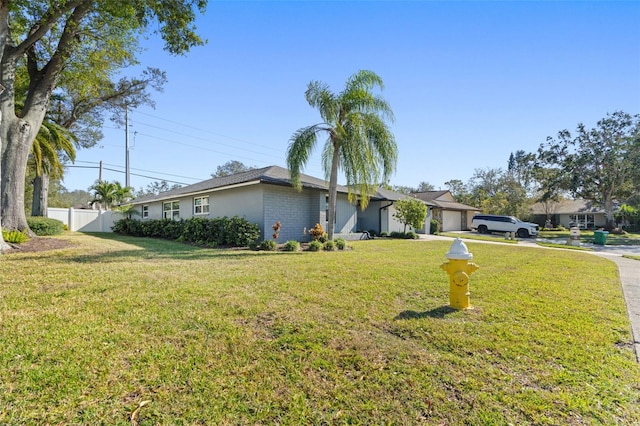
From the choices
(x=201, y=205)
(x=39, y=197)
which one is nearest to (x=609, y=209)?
(x=201, y=205)

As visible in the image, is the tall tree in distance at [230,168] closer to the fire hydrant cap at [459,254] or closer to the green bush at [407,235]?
the green bush at [407,235]

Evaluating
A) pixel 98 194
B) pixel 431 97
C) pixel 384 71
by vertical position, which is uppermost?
pixel 384 71

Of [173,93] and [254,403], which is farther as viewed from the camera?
[173,93]

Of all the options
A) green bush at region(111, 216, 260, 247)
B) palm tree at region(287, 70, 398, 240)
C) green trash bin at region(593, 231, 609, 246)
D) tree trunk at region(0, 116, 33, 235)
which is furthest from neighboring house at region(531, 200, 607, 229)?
tree trunk at region(0, 116, 33, 235)

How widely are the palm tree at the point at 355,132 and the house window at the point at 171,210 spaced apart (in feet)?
35.3

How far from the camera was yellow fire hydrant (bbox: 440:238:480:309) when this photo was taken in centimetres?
429

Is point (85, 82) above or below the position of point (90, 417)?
above

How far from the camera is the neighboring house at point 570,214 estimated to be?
35.5 meters

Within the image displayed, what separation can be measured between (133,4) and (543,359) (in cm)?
1440

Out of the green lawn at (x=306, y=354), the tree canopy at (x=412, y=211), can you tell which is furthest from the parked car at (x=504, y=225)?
the green lawn at (x=306, y=354)

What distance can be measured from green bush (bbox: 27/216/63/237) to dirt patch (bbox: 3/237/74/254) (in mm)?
3482

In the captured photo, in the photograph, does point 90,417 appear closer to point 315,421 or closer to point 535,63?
point 315,421

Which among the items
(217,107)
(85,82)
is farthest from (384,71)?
(85,82)

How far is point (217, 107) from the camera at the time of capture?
1780cm
